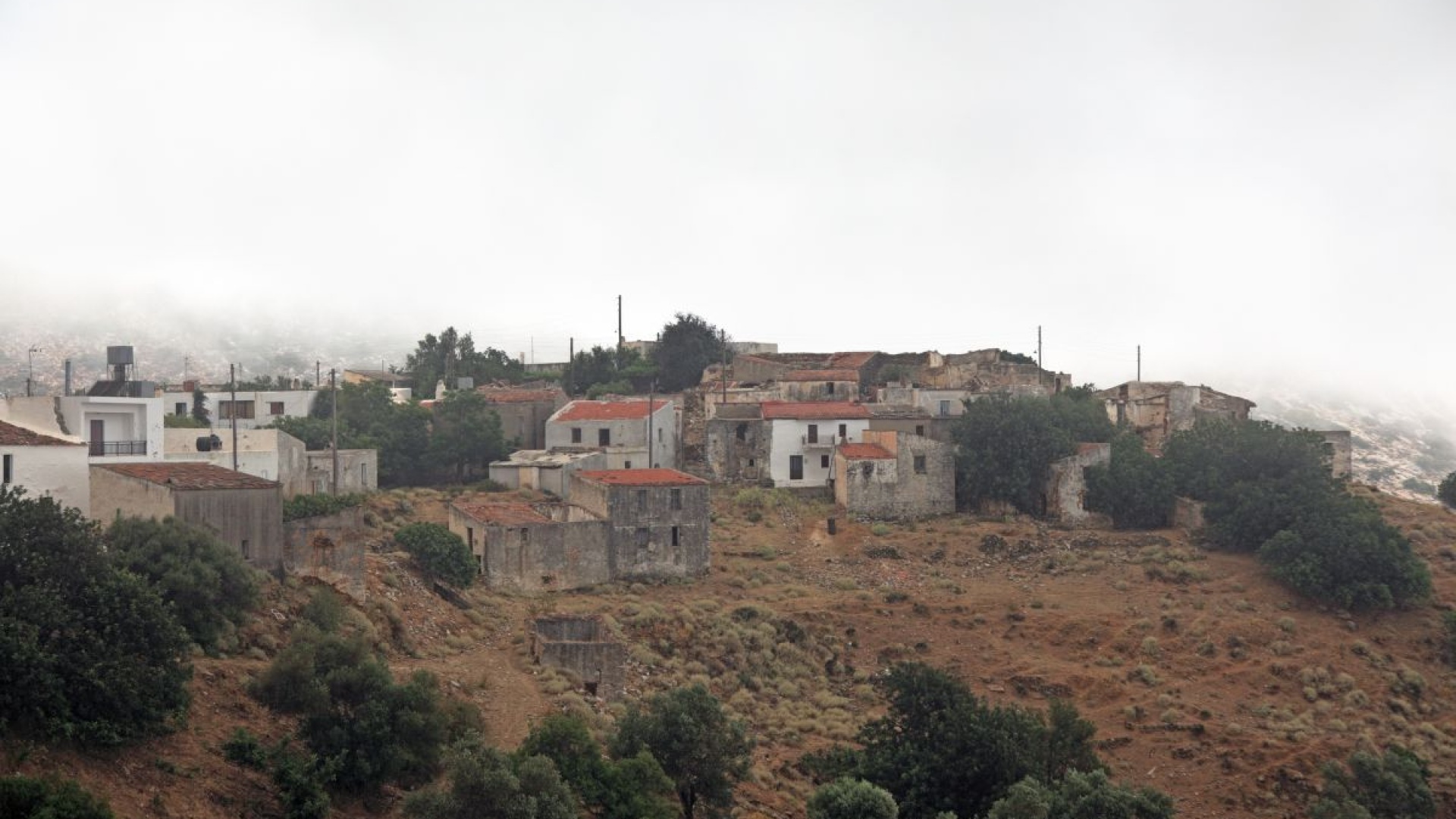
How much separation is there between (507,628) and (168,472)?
345 inches

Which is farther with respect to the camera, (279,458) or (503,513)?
(279,458)

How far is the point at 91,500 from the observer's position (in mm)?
30922

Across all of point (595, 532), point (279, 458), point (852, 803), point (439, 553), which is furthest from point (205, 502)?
point (852, 803)

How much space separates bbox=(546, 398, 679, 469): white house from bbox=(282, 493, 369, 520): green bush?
1835 centimetres

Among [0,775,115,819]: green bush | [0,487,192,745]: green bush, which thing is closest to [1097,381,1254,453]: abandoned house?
[0,487,192,745]: green bush

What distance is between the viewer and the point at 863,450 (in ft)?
168

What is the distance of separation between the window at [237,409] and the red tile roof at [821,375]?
21745 millimetres

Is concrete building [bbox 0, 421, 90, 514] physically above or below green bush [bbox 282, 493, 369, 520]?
above

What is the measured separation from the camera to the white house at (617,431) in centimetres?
5184

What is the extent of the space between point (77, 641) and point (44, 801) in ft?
13.8

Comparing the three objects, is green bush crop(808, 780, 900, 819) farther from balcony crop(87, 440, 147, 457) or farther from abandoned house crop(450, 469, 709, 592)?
balcony crop(87, 440, 147, 457)

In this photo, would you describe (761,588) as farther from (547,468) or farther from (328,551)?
(328,551)

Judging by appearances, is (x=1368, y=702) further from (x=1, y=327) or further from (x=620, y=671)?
(x=1, y=327)

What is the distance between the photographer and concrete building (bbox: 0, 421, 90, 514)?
29.5m
